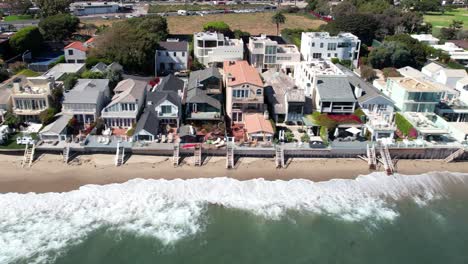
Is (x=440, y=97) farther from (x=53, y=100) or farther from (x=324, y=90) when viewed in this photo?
(x=53, y=100)

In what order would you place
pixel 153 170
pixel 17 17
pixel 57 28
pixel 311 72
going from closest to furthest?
pixel 153 170, pixel 311 72, pixel 57 28, pixel 17 17

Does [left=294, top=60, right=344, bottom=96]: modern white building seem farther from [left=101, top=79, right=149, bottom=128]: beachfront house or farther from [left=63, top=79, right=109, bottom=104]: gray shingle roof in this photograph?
[left=63, top=79, right=109, bottom=104]: gray shingle roof

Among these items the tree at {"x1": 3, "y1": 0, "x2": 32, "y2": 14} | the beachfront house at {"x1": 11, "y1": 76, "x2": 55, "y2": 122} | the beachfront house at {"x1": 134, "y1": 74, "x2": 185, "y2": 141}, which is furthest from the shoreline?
the tree at {"x1": 3, "y1": 0, "x2": 32, "y2": 14}

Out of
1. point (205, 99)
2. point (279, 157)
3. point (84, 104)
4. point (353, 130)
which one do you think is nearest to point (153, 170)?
point (205, 99)

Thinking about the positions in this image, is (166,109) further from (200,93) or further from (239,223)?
(239,223)

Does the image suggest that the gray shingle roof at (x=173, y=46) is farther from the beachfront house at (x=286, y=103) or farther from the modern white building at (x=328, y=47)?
the beachfront house at (x=286, y=103)
